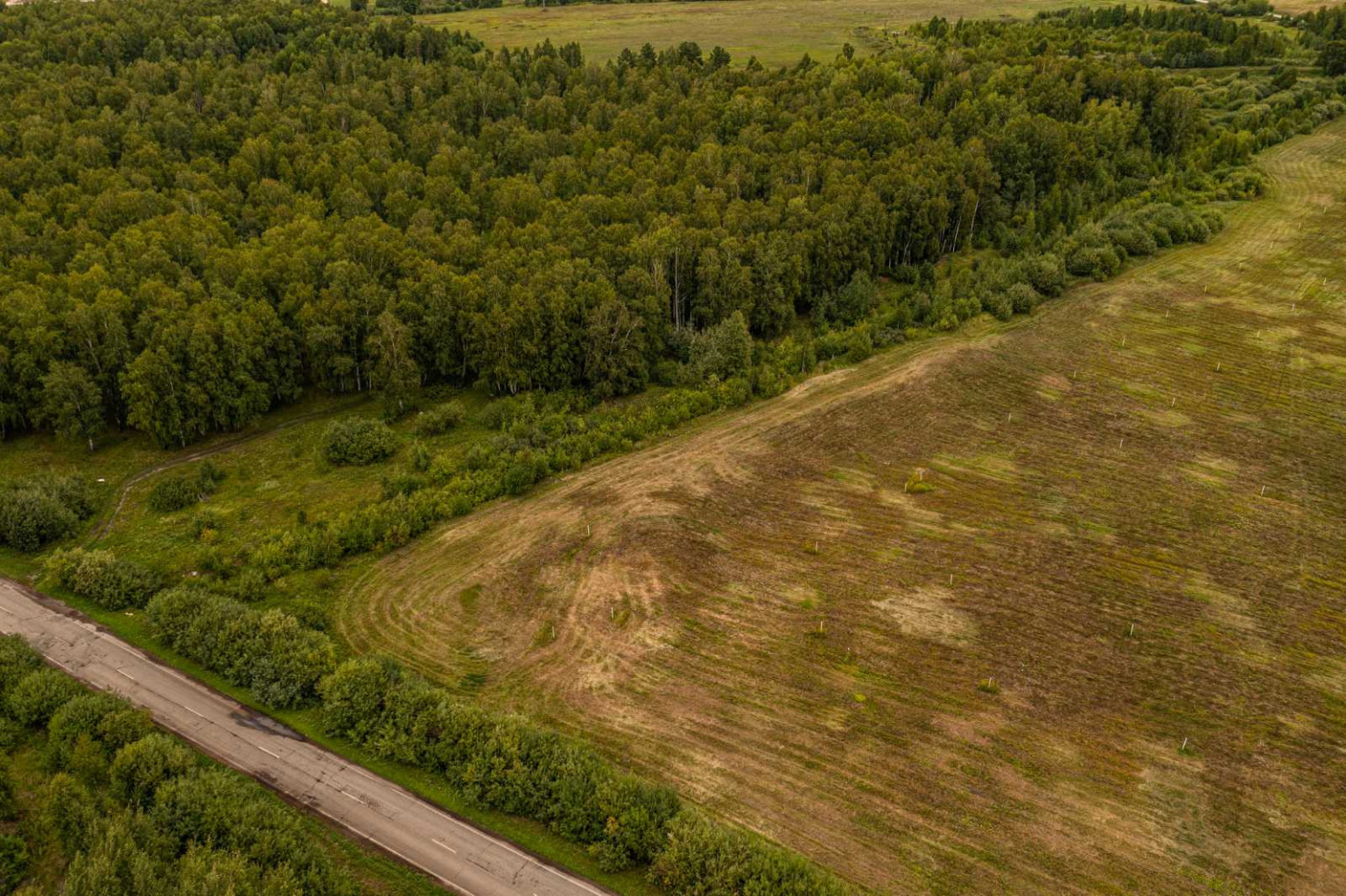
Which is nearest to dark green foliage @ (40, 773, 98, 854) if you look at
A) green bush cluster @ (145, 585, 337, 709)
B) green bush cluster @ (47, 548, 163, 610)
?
green bush cluster @ (145, 585, 337, 709)

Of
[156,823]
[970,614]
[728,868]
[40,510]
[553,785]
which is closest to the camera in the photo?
[728,868]

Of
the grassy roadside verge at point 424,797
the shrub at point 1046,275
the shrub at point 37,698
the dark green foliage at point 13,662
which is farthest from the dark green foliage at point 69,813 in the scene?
the shrub at point 1046,275

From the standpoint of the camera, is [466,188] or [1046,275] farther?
[466,188]

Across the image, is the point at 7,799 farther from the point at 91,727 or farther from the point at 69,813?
the point at 69,813

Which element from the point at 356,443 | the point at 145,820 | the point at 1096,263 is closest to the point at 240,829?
the point at 145,820

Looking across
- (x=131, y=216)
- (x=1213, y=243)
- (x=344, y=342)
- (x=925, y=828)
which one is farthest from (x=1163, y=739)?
(x=131, y=216)

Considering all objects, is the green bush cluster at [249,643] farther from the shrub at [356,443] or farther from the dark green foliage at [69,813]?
the shrub at [356,443]
